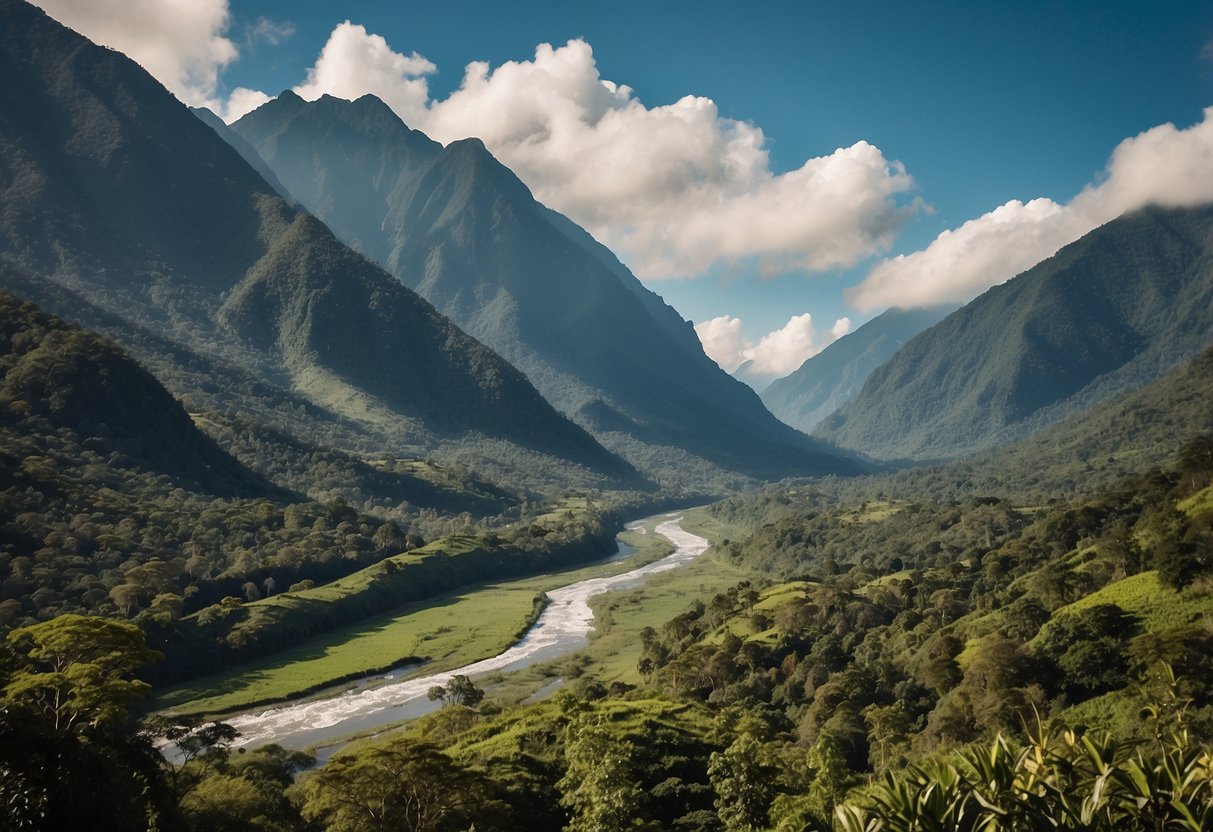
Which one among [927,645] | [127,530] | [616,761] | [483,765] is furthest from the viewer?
[127,530]

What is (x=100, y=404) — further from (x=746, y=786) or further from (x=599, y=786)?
(x=746, y=786)

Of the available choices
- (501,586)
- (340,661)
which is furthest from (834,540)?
(340,661)

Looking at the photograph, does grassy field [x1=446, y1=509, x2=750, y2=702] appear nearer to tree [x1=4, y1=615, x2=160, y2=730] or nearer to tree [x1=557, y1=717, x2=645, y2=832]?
tree [x1=557, y1=717, x2=645, y2=832]

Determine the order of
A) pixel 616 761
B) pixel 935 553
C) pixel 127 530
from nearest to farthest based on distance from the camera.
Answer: pixel 616 761
pixel 127 530
pixel 935 553

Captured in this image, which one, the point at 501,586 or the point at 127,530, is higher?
the point at 127,530

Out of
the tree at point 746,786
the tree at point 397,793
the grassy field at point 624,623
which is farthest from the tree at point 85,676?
the grassy field at point 624,623

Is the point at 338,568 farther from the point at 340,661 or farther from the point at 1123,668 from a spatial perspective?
the point at 1123,668
